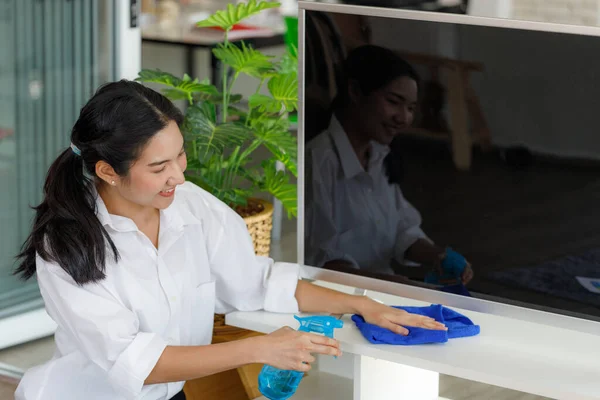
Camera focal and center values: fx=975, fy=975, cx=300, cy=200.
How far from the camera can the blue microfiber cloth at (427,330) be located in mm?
1879

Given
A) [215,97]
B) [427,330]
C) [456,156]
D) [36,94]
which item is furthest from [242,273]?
[36,94]

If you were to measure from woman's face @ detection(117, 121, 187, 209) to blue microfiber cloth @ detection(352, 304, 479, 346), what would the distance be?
47cm

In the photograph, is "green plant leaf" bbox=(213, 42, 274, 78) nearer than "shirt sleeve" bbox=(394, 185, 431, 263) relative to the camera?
No

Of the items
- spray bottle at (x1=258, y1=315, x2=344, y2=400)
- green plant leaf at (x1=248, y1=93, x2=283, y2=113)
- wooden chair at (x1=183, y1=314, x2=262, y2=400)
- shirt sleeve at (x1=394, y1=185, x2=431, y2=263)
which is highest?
green plant leaf at (x1=248, y1=93, x2=283, y2=113)

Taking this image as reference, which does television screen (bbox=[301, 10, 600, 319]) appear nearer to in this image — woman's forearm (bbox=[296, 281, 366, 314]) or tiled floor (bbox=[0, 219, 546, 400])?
woman's forearm (bbox=[296, 281, 366, 314])

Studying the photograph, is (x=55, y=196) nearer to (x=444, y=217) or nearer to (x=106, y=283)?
(x=106, y=283)

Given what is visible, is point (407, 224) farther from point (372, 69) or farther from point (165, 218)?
point (165, 218)

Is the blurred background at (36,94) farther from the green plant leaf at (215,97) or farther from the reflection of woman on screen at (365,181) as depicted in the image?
the reflection of woman on screen at (365,181)

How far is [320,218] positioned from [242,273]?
0.67 ft

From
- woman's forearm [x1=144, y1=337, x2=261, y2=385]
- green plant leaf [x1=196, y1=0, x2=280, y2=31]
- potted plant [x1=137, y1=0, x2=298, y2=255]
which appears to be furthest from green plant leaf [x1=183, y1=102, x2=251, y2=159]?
woman's forearm [x1=144, y1=337, x2=261, y2=385]

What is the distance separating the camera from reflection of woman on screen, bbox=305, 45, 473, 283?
1.91 metres

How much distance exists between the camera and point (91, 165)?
1.85 m

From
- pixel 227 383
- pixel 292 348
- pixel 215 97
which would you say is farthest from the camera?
pixel 215 97

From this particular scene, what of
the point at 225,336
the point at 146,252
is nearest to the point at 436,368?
the point at 146,252
